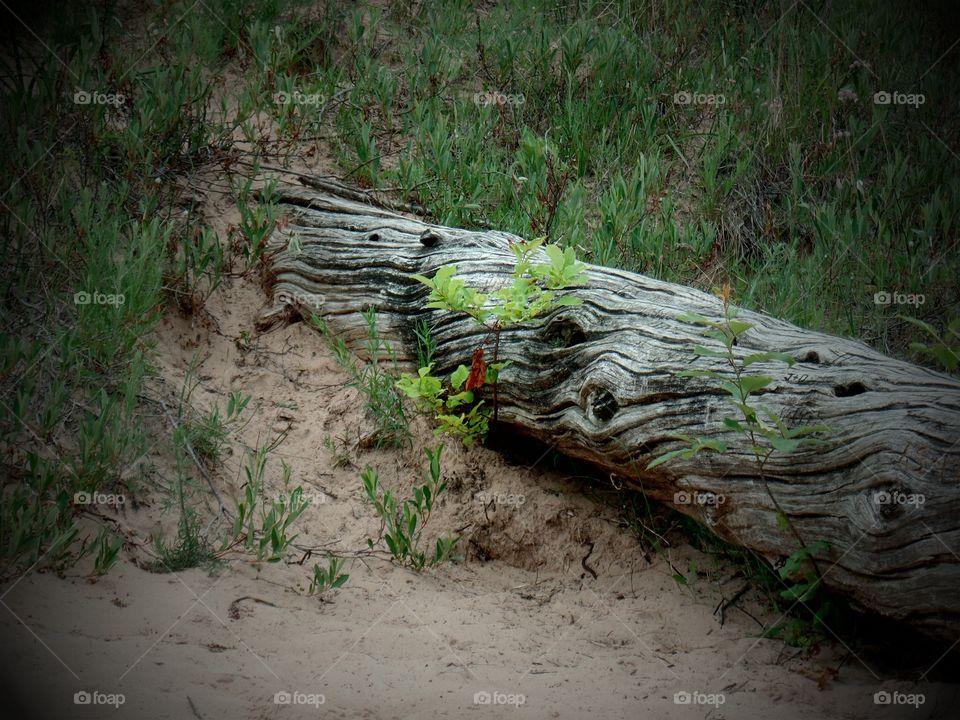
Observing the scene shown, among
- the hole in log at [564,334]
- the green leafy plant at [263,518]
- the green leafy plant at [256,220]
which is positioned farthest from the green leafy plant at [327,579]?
the green leafy plant at [256,220]

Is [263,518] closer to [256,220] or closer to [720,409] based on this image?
[720,409]

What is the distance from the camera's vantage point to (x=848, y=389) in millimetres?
3117

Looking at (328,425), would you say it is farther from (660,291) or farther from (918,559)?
(918,559)

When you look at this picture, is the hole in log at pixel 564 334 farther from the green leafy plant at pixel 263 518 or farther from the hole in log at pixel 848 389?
the green leafy plant at pixel 263 518

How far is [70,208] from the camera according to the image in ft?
15.2

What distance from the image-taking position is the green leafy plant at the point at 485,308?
3.81 metres

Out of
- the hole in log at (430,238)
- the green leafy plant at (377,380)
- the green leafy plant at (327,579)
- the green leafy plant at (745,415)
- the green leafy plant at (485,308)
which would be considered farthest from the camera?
the hole in log at (430,238)

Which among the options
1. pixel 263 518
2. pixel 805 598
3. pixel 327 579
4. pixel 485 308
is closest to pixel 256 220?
pixel 485 308

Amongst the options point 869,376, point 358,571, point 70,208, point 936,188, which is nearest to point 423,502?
point 358,571

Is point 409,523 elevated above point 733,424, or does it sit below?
below

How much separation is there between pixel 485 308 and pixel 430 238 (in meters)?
1.01

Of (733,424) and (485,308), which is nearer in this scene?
(733,424)

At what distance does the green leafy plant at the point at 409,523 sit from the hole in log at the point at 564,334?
2.50 ft

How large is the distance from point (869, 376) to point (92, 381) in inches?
137
